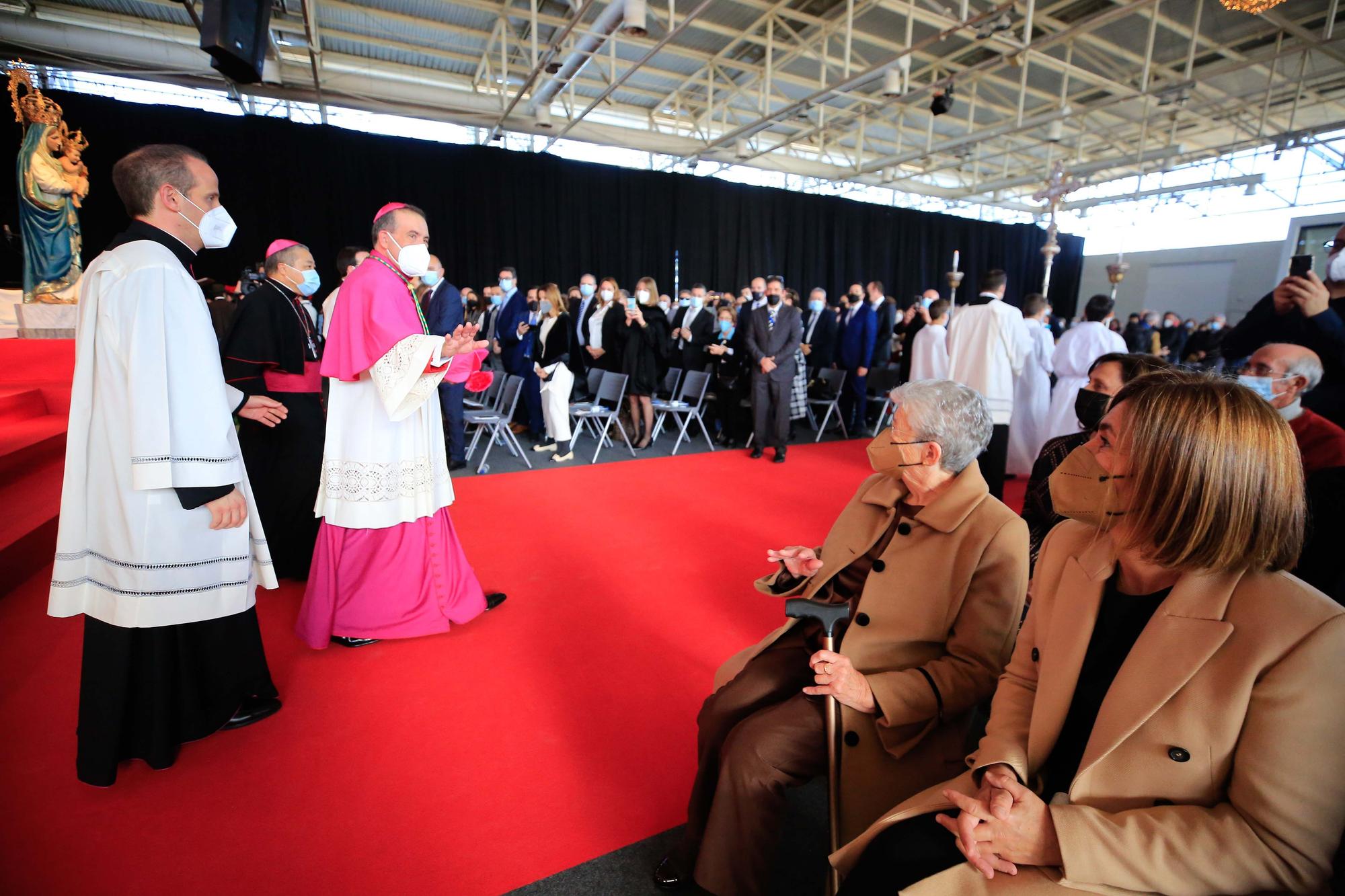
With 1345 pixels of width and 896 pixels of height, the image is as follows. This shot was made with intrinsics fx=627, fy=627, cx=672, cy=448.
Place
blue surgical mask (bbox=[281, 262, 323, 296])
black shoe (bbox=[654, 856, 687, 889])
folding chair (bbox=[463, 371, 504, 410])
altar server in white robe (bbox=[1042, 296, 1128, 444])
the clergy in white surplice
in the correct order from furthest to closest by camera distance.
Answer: folding chair (bbox=[463, 371, 504, 410]) → altar server in white robe (bbox=[1042, 296, 1128, 444]) → blue surgical mask (bbox=[281, 262, 323, 296]) → the clergy in white surplice → black shoe (bbox=[654, 856, 687, 889])

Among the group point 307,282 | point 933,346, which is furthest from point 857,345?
point 307,282

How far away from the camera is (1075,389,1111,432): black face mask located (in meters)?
2.25

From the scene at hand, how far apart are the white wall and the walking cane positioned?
1859 centimetres

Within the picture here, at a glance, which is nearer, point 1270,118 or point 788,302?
point 788,302

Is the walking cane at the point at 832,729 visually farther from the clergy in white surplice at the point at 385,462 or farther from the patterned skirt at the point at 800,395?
the patterned skirt at the point at 800,395

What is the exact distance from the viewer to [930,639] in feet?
4.57

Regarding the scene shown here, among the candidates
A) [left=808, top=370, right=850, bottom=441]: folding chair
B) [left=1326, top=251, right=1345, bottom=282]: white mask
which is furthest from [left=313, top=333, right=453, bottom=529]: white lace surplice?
[left=808, top=370, right=850, bottom=441]: folding chair

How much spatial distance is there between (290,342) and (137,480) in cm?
129

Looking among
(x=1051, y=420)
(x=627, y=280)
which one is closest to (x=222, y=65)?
(x=1051, y=420)

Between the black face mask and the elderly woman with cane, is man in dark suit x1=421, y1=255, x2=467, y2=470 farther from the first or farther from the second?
the black face mask

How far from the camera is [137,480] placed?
1529 millimetres

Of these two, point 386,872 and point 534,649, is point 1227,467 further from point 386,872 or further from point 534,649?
point 534,649

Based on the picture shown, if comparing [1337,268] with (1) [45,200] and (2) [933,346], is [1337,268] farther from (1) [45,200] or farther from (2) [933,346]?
(1) [45,200]

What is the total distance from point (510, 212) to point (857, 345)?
6348 millimetres
